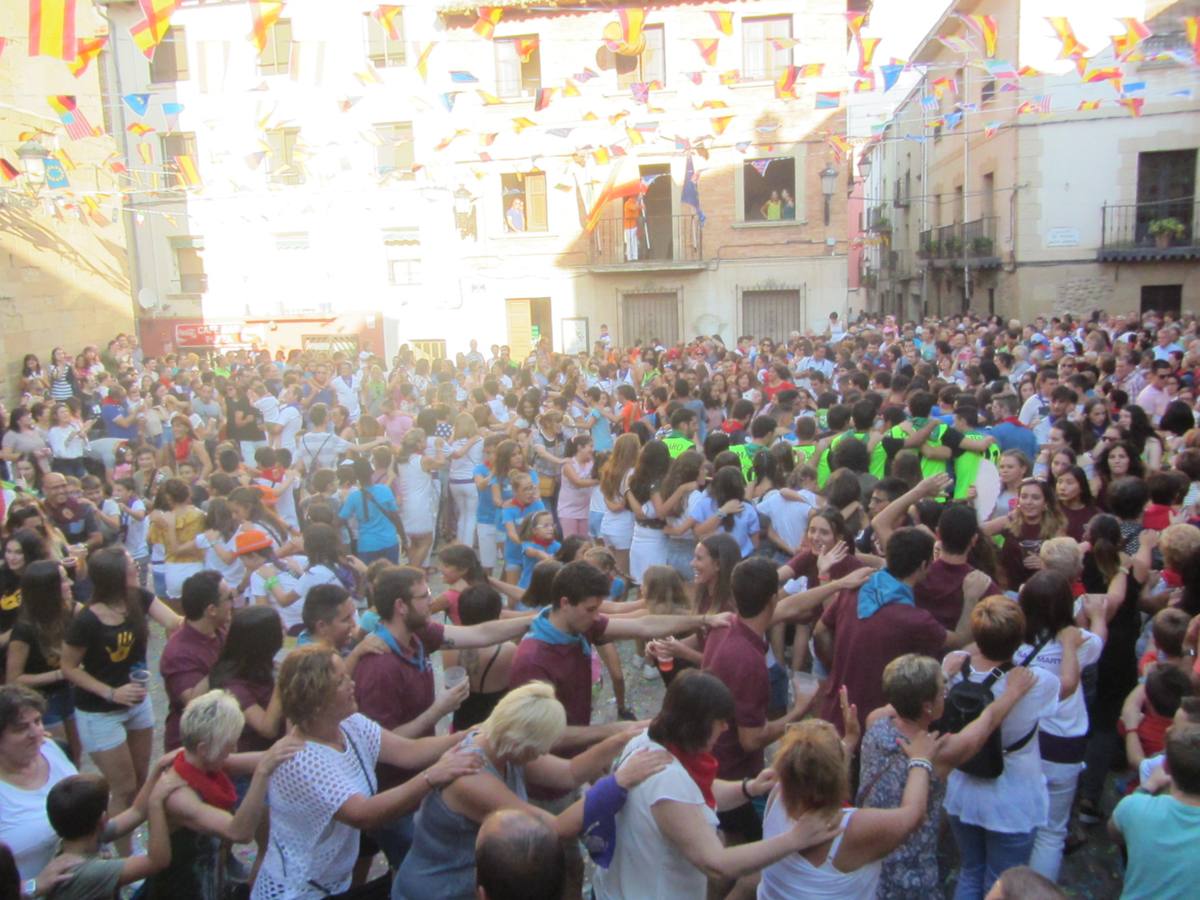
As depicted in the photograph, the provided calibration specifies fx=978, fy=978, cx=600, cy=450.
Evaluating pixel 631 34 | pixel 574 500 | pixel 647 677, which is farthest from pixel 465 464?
pixel 631 34

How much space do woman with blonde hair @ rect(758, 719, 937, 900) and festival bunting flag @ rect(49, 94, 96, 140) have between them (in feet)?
49.4

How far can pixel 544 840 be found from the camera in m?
2.24

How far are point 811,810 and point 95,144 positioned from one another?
19719 mm

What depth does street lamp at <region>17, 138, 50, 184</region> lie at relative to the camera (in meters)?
14.4

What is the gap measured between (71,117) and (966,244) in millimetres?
19771

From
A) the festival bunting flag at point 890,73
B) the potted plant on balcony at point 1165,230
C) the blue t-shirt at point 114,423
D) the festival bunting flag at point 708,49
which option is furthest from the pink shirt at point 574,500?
the potted plant on balcony at point 1165,230

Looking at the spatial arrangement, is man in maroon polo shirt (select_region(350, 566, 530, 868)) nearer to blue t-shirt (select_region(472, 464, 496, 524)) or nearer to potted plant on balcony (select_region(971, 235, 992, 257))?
blue t-shirt (select_region(472, 464, 496, 524))

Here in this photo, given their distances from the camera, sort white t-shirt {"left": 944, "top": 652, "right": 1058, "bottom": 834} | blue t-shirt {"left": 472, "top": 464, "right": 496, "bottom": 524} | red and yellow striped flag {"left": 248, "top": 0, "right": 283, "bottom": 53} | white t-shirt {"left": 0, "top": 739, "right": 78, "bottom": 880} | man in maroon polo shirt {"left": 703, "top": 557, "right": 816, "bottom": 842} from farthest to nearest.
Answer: red and yellow striped flag {"left": 248, "top": 0, "right": 283, "bottom": 53} → blue t-shirt {"left": 472, "top": 464, "right": 496, "bottom": 524} → man in maroon polo shirt {"left": 703, "top": 557, "right": 816, "bottom": 842} → white t-shirt {"left": 944, "top": 652, "right": 1058, "bottom": 834} → white t-shirt {"left": 0, "top": 739, "right": 78, "bottom": 880}

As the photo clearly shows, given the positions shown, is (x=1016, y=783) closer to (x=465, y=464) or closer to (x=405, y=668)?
(x=405, y=668)

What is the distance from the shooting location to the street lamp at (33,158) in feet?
47.3

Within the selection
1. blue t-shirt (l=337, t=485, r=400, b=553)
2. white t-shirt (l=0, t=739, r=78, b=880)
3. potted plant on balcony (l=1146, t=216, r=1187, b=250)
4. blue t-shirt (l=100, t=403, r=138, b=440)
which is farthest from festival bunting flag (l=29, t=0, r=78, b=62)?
potted plant on balcony (l=1146, t=216, r=1187, b=250)

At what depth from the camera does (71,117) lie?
52.6 feet

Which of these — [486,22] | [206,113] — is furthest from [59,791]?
[206,113]

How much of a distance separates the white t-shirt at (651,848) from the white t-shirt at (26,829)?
1.85m
